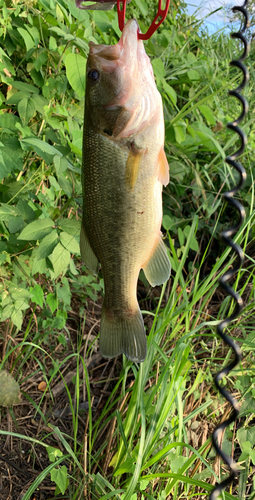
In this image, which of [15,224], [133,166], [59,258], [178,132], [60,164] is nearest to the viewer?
[133,166]

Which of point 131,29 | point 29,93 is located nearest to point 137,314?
point 131,29

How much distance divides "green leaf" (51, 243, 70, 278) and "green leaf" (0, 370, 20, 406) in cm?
86

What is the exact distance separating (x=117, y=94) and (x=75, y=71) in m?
0.59

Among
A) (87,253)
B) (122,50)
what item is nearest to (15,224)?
(87,253)

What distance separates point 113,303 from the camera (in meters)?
1.17

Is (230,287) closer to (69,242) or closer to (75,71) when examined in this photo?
(69,242)

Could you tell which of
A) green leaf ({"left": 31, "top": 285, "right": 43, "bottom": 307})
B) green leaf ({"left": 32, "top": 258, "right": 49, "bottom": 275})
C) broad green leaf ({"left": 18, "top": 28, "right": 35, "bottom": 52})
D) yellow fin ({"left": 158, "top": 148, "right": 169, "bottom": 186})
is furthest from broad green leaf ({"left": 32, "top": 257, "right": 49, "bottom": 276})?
broad green leaf ({"left": 18, "top": 28, "right": 35, "bottom": 52})

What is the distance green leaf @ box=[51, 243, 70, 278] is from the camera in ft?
4.92

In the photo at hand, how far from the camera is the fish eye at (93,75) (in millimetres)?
1010

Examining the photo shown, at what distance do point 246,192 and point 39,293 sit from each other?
1845mm

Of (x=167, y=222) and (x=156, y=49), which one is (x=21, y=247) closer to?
(x=167, y=222)

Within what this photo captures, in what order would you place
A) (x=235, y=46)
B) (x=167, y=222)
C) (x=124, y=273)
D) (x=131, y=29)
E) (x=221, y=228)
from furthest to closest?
(x=235, y=46) < (x=221, y=228) < (x=167, y=222) < (x=124, y=273) < (x=131, y=29)

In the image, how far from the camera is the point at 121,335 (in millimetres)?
1170

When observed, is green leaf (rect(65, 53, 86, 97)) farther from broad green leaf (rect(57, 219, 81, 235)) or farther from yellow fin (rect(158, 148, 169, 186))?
yellow fin (rect(158, 148, 169, 186))
